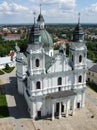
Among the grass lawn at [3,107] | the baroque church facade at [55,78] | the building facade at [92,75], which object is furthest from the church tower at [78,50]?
the building facade at [92,75]

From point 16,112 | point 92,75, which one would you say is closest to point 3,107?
point 16,112

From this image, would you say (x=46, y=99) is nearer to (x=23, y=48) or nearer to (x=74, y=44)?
(x=74, y=44)

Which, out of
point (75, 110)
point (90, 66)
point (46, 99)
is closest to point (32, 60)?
point (46, 99)

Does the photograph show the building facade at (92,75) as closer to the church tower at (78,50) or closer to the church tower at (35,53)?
the church tower at (78,50)

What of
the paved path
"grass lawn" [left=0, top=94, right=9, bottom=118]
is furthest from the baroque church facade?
"grass lawn" [left=0, top=94, right=9, bottom=118]

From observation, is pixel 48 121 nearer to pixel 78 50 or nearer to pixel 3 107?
pixel 3 107
